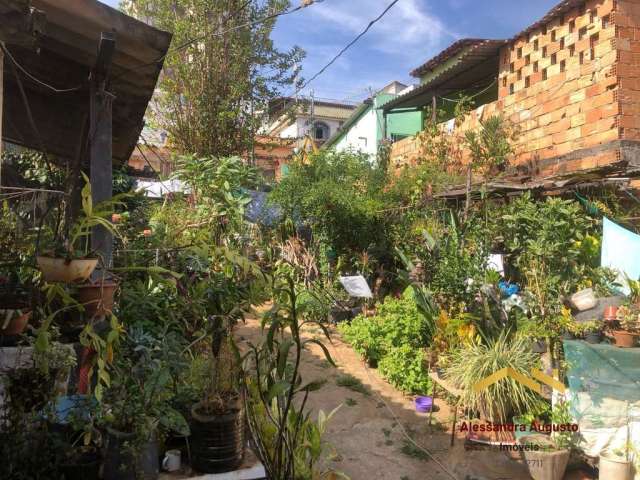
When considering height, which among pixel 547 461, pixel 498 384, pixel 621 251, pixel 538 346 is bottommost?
pixel 547 461

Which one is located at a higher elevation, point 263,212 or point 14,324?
point 263,212

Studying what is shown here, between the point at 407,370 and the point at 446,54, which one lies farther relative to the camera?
the point at 446,54

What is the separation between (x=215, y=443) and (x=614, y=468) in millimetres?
2948

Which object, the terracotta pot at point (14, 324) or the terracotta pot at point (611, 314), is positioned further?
the terracotta pot at point (611, 314)

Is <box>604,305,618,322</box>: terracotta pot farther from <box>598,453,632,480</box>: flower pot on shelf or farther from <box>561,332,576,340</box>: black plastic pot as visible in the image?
<box>598,453,632,480</box>: flower pot on shelf

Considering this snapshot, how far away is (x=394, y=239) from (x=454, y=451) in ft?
17.5

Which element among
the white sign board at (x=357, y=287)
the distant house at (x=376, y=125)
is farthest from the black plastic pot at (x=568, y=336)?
the distant house at (x=376, y=125)

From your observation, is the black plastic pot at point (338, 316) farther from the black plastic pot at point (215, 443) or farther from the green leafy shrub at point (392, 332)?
the black plastic pot at point (215, 443)

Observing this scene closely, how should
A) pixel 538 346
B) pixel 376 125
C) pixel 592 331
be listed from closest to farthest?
pixel 592 331, pixel 538 346, pixel 376 125

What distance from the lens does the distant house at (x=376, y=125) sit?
1465 cm

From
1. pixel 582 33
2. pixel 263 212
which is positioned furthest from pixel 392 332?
pixel 582 33

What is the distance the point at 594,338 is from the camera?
4273 millimetres

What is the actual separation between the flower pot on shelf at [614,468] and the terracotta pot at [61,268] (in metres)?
3.85

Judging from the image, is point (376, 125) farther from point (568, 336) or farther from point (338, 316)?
point (568, 336)
